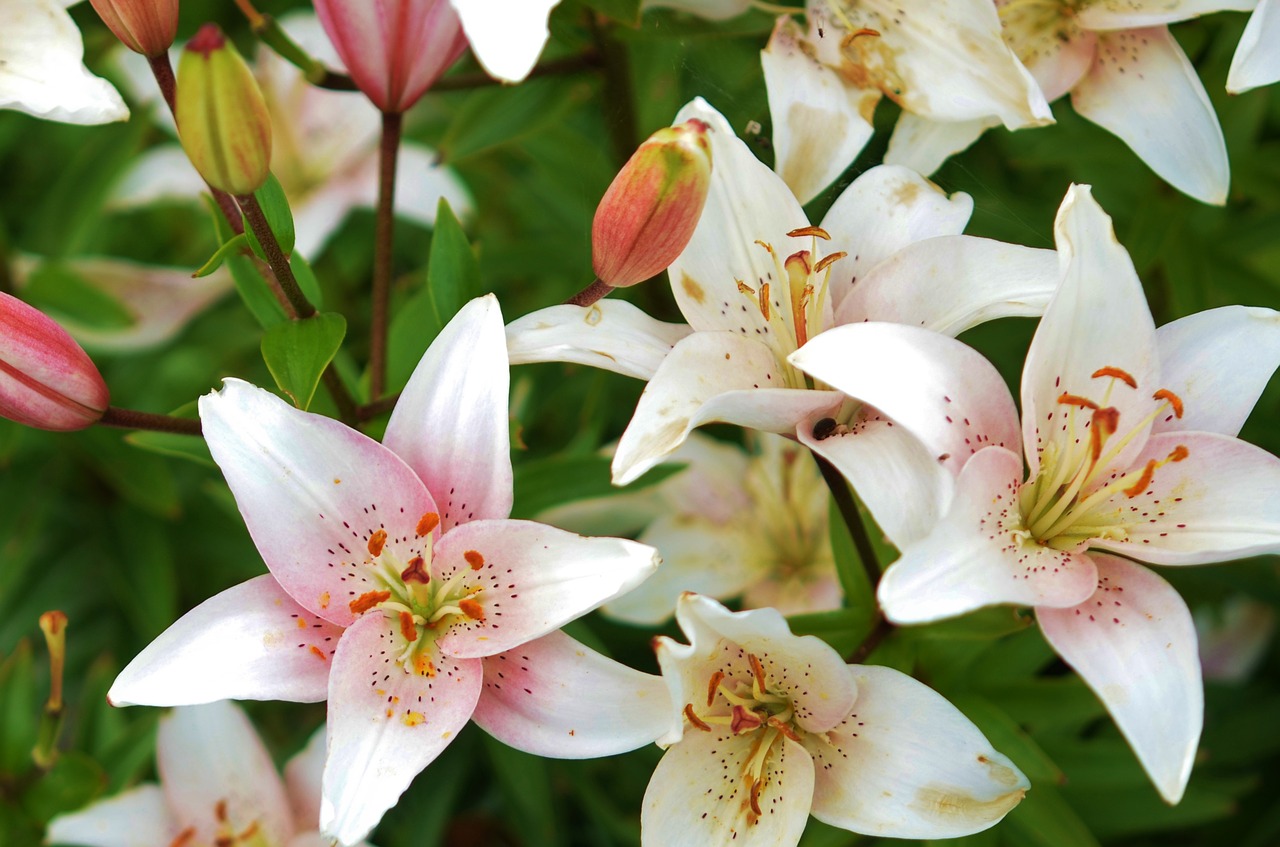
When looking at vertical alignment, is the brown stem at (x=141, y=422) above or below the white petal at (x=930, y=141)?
below

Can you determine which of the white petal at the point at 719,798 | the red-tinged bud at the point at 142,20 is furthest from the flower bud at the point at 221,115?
the white petal at the point at 719,798

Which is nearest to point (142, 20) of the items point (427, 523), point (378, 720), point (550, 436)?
point (427, 523)

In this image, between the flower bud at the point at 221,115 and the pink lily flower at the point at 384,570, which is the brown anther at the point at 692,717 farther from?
the flower bud at the point at 221,115

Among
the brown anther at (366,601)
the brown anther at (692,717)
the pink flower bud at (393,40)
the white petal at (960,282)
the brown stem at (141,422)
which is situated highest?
the pink flower bud at (393,40)

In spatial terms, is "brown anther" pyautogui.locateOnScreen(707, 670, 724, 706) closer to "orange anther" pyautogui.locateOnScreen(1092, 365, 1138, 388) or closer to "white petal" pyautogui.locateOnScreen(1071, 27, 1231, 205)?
"orange anther" pyautogui.locateOnScreen(1092, 365, 1138, 388)

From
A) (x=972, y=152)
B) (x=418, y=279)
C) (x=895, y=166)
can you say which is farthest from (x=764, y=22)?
(x=418, y=279)

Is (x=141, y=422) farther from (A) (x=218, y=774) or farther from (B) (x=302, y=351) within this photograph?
(A) (x=218, y=774)

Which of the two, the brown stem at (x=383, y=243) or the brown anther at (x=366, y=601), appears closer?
the brown anther at (x=366, y=601)
